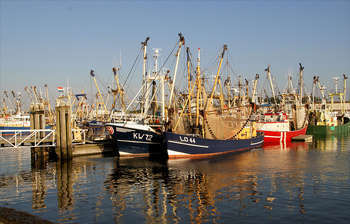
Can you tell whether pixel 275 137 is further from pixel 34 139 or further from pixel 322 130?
pixel 34 139

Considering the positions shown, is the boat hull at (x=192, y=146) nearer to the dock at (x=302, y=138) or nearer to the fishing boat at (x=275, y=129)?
the fishing boat at (x=275, y=129)

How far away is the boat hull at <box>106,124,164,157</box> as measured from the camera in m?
43.7

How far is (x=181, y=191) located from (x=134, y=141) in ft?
70.0

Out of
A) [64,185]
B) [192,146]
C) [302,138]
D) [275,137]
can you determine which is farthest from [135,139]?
[302,138]

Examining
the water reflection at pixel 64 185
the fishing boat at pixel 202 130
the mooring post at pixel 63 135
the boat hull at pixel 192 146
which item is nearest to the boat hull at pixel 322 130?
the fishing boat at pixel 202 130

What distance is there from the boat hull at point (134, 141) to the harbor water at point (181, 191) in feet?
18.4

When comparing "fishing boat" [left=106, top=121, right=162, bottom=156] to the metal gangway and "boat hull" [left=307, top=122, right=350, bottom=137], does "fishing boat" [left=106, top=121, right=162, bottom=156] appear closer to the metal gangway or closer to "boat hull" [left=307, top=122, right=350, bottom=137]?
the metal gangway

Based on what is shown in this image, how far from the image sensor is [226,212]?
19141mm

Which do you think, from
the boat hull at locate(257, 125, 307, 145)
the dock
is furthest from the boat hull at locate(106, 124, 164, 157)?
the dock

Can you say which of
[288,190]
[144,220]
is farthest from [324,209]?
[144,220]

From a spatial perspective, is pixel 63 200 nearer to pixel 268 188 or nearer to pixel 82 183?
pixel 82 183

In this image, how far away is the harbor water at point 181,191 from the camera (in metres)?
18.7

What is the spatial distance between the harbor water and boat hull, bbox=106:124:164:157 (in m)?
5.60

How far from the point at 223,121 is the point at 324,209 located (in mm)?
29580
